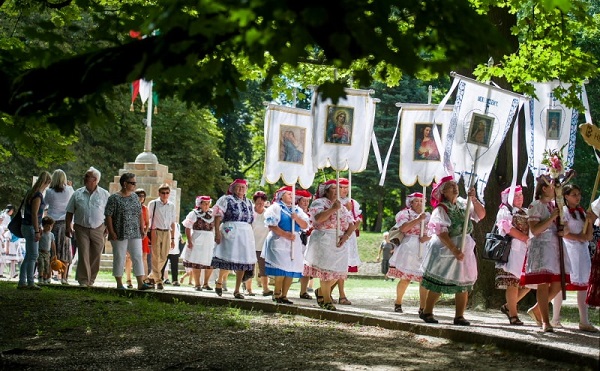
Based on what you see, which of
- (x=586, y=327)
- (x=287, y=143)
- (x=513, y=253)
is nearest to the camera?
(x=586, y=327)

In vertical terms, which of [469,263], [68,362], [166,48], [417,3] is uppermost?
[417,3]

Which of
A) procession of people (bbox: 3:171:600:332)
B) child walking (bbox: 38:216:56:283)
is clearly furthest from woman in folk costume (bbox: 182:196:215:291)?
child walking (bbox: 38:216:56:283)

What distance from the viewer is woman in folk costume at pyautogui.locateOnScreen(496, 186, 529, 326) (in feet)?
43.8

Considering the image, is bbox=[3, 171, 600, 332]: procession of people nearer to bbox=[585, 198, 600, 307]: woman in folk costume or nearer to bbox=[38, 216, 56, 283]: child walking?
bbox=[585, 198, 600, 307]: woman in folk costume

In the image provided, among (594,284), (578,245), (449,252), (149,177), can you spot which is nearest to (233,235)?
(449,252)

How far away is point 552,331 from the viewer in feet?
40.0

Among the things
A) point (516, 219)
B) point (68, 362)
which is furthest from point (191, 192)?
point (68, 362)

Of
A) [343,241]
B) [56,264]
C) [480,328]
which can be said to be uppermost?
[343,241]

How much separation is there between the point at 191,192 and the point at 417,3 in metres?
46.4

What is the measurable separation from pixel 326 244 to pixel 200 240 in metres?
6.01

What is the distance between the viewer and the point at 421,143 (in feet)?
56.9

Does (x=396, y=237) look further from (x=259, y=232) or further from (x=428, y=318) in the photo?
(x=259, y=232)

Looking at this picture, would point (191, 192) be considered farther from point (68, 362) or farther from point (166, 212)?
point (68, 362)

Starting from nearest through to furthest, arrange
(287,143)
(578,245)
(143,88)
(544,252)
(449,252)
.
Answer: (544,252)
(449,252)
(578,245)
(143,88)
(287,143)
